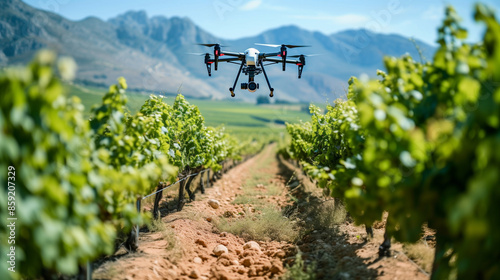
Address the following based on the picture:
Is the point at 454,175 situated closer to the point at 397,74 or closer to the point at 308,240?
the point at 397,74

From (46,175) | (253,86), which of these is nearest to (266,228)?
(253,86)

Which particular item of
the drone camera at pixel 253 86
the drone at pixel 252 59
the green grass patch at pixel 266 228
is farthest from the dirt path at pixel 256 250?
the drone at pixel 252 59

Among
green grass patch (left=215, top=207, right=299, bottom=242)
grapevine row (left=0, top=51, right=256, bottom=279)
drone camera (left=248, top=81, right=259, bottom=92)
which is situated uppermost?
drone camera (left=248, top=81, right=259, bottom=92)

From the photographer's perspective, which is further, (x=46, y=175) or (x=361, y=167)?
(x=361, y=167)

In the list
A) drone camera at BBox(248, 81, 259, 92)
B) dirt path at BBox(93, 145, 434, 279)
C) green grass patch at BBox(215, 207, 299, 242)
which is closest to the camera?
dirt path at BBox(93, 145, 434, 279)

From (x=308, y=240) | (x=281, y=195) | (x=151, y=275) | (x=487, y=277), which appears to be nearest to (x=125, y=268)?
(x=151, y=275)

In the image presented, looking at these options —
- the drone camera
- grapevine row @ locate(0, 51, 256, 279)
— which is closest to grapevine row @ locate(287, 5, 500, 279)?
grapevine row @ locate(0, 51, 256, 279)

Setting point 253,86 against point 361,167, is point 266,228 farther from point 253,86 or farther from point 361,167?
point 361,167

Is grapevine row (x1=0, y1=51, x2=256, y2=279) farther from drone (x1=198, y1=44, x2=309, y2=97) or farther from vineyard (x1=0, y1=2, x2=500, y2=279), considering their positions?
drone (x1=198, y1=44, x2=309, y2=97)
